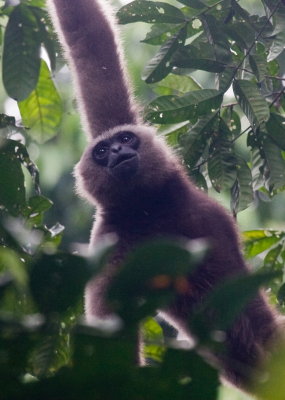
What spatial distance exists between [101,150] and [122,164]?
0.33 metres

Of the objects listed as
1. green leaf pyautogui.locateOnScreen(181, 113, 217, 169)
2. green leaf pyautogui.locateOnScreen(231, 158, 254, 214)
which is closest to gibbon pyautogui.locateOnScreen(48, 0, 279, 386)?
green leaf pyautogui.locateOnScreen(231, 158, 254, 214)

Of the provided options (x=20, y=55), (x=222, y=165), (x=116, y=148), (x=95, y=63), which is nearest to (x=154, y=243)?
(x=20, y=55)

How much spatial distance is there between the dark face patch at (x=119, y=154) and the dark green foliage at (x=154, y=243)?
1.08 feet

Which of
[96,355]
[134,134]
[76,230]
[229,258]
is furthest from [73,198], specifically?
[96,355]

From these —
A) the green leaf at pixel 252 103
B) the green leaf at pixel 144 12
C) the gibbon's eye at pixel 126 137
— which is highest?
the green leaf at pixel 144 12

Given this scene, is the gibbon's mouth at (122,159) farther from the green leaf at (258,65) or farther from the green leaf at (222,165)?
the green leaf at (258,65)

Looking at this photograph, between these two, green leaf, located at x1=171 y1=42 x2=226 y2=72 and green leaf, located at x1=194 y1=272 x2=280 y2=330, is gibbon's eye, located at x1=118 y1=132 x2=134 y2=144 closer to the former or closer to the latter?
Result: green leaf, located at x1=171 y1=42 x2=226 y2=72

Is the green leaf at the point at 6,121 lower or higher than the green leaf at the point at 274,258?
higher

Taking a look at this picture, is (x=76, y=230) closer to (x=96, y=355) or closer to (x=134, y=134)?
(x=134, y=134)

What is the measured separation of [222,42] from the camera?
4.30 meters

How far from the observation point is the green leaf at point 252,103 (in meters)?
3.98

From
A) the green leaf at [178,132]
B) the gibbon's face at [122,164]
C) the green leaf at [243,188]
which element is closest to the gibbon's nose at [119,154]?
the gibbon's face at [122,164]

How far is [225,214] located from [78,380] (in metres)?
3.34

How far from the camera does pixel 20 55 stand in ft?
12.5
